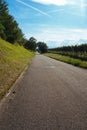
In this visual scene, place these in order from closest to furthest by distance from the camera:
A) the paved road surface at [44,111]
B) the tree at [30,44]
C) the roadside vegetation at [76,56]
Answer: the paved road surface at [44,111]
the roadside vegetation at [76,56]
the tree at [30,44]

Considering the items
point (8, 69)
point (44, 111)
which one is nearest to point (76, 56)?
point (8, 69)

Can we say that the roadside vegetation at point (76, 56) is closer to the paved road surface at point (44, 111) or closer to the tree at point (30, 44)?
the paved road surface at point (44, 111)

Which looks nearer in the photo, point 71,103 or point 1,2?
point 71,103

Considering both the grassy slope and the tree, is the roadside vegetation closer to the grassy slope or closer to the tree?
the grassy slope

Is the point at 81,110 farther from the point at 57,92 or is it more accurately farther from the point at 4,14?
the point at 4,14

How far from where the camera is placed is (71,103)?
8.96 metres

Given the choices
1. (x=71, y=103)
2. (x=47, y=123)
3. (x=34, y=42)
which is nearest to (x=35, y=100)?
(x=71, y=103)

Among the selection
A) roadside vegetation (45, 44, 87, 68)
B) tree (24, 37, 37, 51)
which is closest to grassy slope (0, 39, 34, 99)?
roadside vegetation (45, 44, 87, 68)

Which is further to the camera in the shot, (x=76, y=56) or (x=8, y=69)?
(x=76, y=56)

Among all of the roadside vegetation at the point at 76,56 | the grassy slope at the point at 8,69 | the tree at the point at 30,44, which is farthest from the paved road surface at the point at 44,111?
the tree at the point at 30,44

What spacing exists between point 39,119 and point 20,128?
2.87 feet

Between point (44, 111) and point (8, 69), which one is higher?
point (44, 111)

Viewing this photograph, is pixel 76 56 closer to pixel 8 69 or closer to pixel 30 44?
pixel 8 69

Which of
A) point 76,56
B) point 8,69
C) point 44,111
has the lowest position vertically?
point 76,56
